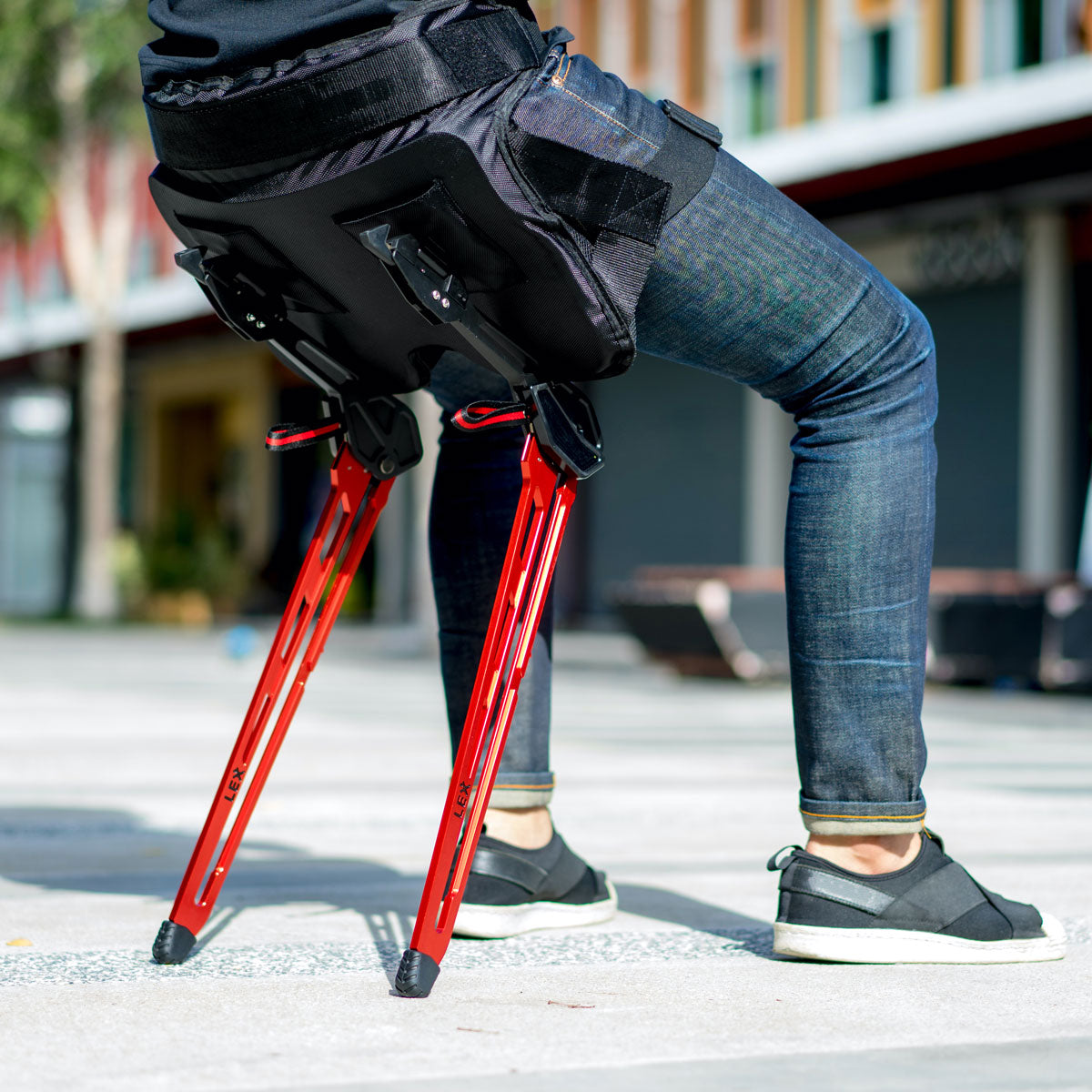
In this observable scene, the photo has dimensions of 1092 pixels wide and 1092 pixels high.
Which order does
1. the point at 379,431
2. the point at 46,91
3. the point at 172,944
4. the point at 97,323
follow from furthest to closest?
the point at 97,323, the point at 46,91, the point at 379,431, the point at 172,944

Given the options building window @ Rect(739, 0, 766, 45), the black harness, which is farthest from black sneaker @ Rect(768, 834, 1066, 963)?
building window @ Rect(739, 0, 766, 45)

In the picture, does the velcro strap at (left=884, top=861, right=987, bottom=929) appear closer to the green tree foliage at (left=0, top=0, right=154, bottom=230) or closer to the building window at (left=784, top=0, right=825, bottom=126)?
the building window at (left=784, top=0, right=825, bottom=126)

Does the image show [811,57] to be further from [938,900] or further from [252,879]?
[938,900]

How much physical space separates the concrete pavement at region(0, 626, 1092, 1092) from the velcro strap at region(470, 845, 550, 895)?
0.31 feet

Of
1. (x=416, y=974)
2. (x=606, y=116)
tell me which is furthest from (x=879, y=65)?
(x=416, y=974)

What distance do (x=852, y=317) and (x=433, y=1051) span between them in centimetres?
103

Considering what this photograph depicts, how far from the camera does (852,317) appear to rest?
2.18 meters

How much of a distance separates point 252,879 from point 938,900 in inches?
49.0

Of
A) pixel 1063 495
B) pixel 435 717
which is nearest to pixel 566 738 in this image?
pixel 435 717

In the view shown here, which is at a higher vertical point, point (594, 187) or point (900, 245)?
point (900, 245)

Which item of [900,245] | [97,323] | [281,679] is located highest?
[900,245]

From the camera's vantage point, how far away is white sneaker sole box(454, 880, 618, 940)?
2.41 m

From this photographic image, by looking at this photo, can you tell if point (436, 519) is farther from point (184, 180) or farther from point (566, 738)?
point (566, 738)

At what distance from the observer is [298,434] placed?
232 cm
